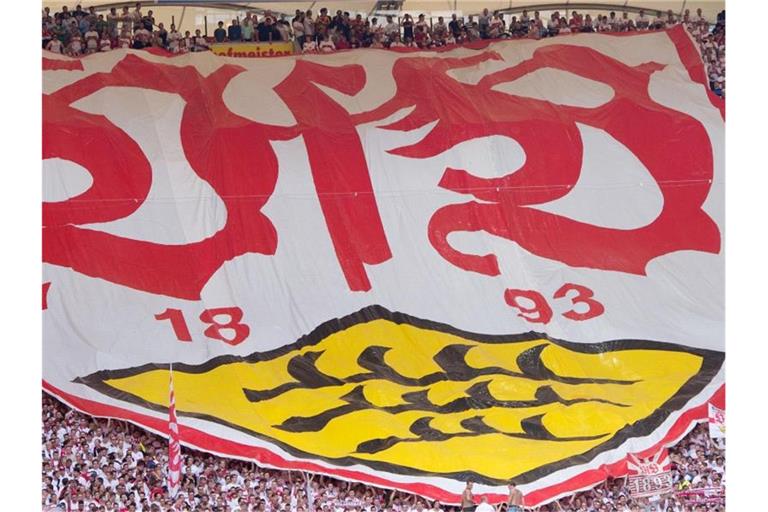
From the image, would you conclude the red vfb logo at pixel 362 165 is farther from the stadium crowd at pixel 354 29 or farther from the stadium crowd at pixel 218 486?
the stadium crowd at pixel 218 486

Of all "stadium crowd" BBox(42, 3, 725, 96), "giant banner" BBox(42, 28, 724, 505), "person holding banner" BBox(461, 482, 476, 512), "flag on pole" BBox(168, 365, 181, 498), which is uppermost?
"stadium crowd" BBox(42, 3, 725, 96)

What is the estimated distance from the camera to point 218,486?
12242 millimetres

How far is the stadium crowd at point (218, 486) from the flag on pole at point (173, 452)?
13cm

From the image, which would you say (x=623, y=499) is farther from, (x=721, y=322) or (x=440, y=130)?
(x=440, y=130)

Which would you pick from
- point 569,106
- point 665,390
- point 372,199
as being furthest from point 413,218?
point 665,390

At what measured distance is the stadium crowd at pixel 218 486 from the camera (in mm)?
12031

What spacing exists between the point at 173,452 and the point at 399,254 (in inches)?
142

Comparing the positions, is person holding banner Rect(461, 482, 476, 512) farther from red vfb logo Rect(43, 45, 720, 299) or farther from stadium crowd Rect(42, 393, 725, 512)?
red vfb logo Rect(43, 45, 720, 299)

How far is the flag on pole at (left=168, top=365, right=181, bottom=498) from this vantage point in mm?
12070

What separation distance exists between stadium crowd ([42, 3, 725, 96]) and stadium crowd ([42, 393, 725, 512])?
541 cm

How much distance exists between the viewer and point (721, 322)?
13.6 m

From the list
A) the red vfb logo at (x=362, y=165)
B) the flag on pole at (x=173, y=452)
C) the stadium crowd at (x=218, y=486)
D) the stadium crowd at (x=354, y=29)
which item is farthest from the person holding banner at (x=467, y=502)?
the stadium crowd at (x=354, y=29)

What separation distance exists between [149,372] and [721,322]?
21.3 feet

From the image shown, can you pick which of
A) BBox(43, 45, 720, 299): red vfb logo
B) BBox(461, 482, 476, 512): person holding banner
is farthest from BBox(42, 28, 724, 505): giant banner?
BBox(461, 482, 476, 512): person holding banner
